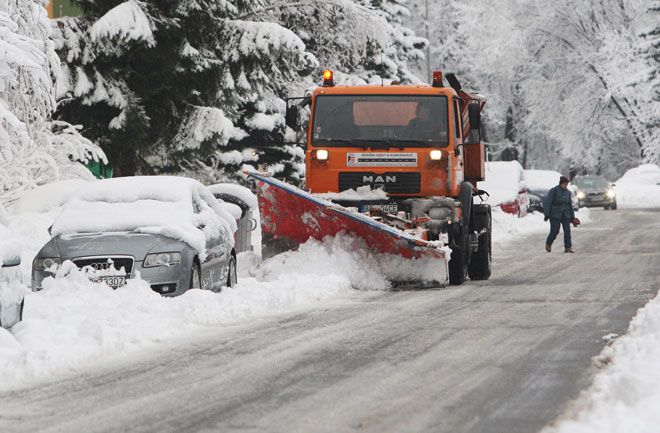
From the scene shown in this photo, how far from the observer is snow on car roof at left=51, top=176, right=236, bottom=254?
13.5m

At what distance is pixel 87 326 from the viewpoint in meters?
10.1

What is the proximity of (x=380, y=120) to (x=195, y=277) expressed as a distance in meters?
4.46

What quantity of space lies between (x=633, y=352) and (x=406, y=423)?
244 centimetres

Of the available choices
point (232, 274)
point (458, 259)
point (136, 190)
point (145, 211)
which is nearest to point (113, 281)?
point (145, 211)

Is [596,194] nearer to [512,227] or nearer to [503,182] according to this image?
[503,182]

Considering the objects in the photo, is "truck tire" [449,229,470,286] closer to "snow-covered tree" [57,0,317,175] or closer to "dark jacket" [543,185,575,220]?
"snow-covered tree" [57,0,317,175]

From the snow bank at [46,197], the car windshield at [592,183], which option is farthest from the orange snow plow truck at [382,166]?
the car windshield at [592,183]

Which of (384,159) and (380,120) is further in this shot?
(380,120)

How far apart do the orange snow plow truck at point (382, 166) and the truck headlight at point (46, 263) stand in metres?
3.99

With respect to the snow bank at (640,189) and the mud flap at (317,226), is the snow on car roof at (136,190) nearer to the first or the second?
the mud flap at (317,226)

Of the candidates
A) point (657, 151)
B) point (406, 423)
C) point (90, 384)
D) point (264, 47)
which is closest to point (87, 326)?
point (90, 384)

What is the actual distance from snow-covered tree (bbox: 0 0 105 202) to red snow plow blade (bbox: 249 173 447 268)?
130 inches

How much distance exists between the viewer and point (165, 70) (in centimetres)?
2414

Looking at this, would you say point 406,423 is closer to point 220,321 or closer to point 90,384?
point 90,384
